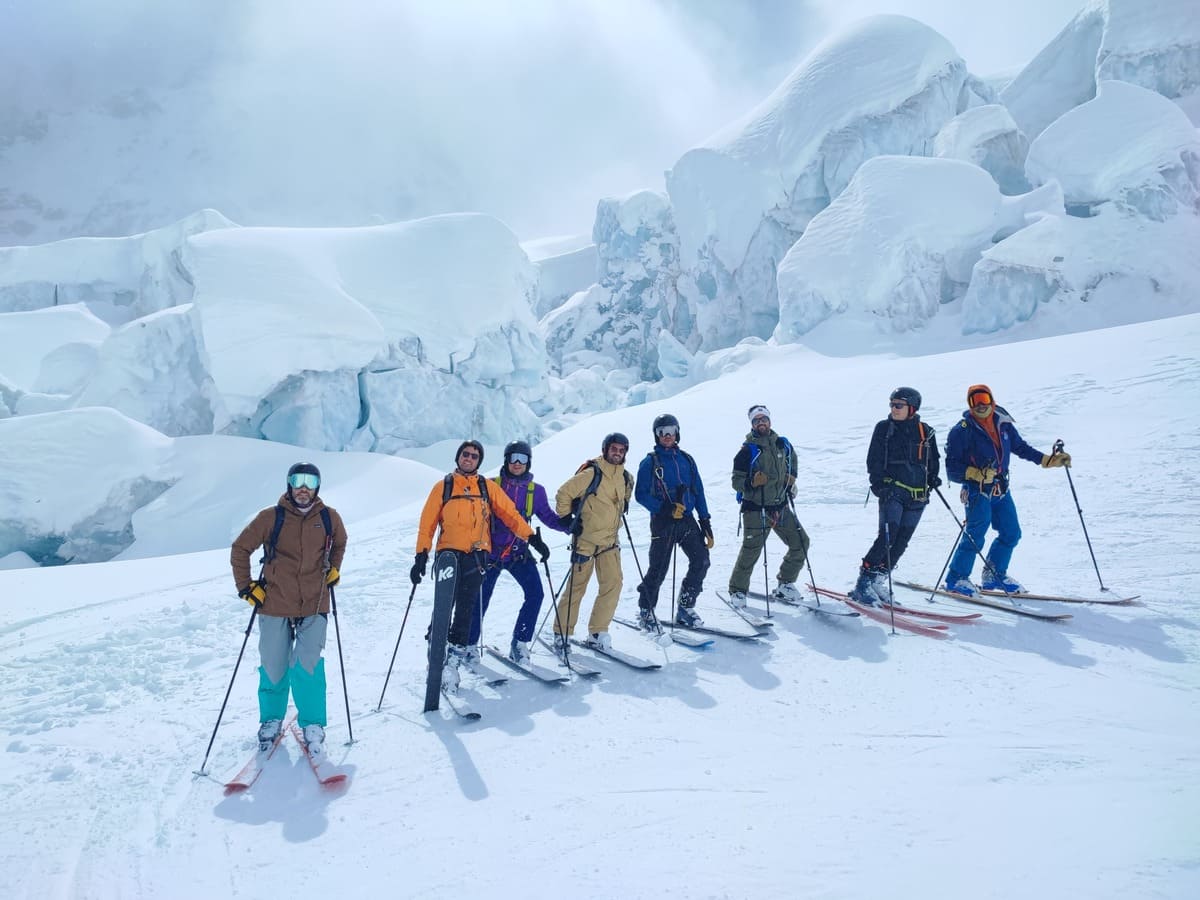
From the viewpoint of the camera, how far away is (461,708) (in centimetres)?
397

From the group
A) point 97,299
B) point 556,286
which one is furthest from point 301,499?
point 556,286

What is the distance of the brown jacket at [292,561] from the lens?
3.70m

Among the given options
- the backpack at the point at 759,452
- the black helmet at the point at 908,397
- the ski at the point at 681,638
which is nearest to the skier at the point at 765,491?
the backpack at the point at 759,452

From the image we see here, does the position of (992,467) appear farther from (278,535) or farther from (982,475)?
(278,535)

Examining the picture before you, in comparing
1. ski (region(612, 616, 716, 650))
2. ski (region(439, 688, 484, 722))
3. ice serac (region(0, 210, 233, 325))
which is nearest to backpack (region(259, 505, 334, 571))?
ski (region(439, 688, 484, 722))

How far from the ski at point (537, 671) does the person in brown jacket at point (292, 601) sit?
50.4 inches

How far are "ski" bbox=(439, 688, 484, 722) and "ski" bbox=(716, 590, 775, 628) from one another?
7.07ft

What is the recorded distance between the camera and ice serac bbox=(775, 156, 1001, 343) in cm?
2608

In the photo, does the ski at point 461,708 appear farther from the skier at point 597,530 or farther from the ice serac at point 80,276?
the ice serac at point 80,276

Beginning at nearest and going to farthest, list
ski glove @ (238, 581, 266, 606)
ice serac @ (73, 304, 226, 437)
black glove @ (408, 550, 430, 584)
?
ski glove @ (238, 581, 266, 606) < black glove @ (408, 550, 430, 584) < ice serac @ (73, 304, 226, 437)

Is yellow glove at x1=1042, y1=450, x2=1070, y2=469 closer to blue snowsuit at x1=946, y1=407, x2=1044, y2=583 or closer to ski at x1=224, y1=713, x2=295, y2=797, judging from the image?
blue snowsuit at x1=946, y1=407, x2=1044, y2=583

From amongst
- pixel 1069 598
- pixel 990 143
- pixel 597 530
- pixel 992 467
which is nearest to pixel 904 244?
pixel 990 143

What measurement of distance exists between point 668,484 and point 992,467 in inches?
97.9

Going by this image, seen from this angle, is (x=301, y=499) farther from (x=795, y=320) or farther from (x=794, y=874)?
(x=795, y=320)
